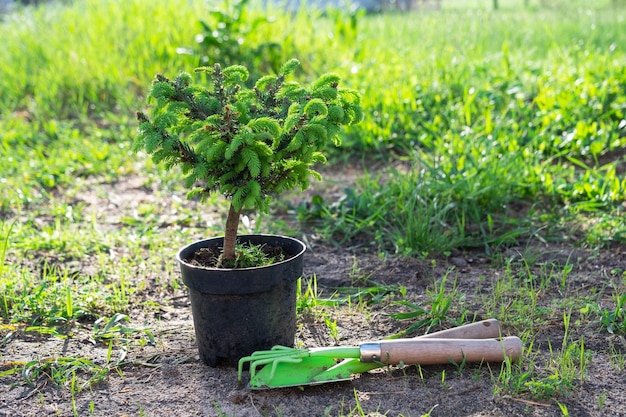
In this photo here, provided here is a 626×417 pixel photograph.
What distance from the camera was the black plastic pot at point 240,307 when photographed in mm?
2285

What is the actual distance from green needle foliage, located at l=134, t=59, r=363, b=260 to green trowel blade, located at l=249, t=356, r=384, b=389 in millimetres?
462

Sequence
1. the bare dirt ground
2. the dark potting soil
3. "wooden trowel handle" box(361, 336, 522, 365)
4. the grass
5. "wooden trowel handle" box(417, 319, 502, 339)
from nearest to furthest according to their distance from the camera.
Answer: the bare dirt ground
"wooden trowel handle" box(361, 336, 522, 365)
"wooden trowel handle" box(417, 319, 502, 339)
the dark potting soil
the grass

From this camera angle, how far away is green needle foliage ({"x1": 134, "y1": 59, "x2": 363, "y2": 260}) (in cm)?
219

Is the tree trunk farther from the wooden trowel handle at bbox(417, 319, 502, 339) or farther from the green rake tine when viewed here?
the wooden trowel handle at bbox(417, 319, 502, 339)

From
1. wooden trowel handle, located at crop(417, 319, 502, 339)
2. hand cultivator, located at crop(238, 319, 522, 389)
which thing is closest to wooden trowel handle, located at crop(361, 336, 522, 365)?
hand cultivator, located at crop(238, 319, 522, 389)

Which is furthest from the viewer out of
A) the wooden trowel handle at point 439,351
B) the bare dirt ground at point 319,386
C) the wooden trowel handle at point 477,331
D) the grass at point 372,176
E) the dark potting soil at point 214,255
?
the grass at point 372,176

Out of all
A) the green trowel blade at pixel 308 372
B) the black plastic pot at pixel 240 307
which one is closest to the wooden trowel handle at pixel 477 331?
the green trowel blade at pixel 308 372

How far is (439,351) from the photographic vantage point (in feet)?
7.36

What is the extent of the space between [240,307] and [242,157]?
0.52 meters

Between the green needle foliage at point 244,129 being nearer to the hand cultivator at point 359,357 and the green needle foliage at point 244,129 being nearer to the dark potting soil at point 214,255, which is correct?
the dark potting soil at point 214,255

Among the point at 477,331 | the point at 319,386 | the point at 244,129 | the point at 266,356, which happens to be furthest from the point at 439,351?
the point at 244,129

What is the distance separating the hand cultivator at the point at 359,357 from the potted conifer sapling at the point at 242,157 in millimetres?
161

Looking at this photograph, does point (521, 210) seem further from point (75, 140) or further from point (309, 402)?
point (75, 140)

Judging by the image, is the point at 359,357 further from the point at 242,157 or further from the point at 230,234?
the point at 242,157
